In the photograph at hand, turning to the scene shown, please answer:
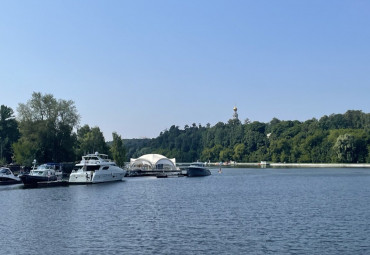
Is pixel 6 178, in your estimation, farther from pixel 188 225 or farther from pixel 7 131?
pixel 188 225

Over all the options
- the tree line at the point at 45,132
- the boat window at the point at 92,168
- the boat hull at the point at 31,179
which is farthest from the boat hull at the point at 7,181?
the tree line at the point at 45,132

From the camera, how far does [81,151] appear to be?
16088 centimetres

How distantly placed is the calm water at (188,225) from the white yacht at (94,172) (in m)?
31.8

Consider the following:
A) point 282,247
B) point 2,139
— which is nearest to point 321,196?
point 282,247

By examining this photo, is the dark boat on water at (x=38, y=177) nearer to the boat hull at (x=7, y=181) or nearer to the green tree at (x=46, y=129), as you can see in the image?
the boat hull at (x=7, y=181)

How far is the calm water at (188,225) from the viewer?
120 ft

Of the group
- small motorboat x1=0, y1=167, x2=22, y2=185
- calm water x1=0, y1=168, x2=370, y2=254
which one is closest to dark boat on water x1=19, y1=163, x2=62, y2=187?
small motorboat x1=0, y1=167, x2=22, y2=185

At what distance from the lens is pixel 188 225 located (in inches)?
1827

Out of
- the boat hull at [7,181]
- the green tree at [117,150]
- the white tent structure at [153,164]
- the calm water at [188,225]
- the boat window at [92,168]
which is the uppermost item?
the green tree at [117,150]

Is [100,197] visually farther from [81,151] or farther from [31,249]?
[81,151]

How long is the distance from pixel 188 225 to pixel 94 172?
64.2m

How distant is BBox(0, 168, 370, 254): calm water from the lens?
3662cm

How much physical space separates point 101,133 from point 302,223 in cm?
12829

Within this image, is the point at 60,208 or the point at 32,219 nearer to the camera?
the point at 32,219
